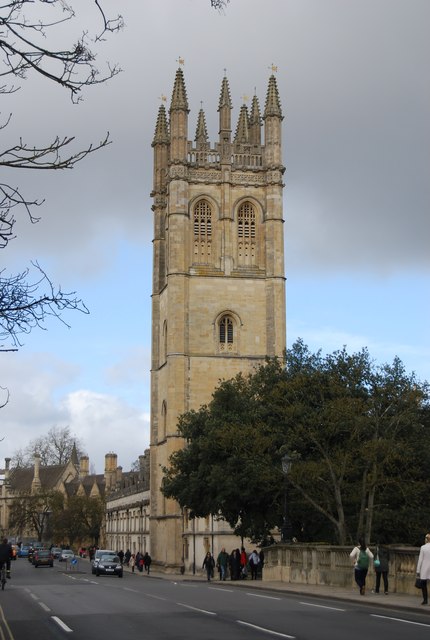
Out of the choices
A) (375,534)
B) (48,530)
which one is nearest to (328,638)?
(375,534)

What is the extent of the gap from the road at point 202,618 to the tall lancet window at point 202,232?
41.5 metres

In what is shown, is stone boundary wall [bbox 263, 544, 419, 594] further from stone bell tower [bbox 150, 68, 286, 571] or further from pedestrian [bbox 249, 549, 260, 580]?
stone bell tower [bbox 150, 68, 286, 571]

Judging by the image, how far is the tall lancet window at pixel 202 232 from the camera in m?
67.8

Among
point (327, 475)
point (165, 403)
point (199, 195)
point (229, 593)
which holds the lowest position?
point (229, 593)

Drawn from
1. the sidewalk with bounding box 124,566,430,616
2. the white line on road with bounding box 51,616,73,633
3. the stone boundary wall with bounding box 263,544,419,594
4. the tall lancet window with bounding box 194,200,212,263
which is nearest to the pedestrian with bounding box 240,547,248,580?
the stone boundary wall with bounding box 263,544,419,594

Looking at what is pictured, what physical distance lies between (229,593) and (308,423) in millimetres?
13515

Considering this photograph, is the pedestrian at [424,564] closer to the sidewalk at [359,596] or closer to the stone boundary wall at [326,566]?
the sidewalk at [359,596]

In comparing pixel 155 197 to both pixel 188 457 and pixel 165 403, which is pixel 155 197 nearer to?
pixel 165 403

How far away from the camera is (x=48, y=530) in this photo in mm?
125500

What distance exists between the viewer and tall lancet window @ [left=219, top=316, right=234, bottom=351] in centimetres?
6638

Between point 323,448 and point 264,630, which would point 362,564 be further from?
point 323,448

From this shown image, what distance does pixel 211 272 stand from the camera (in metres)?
67.3

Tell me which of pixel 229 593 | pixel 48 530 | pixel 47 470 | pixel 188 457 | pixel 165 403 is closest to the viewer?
pixel 229 593

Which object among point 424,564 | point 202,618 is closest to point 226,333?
point 424,564
